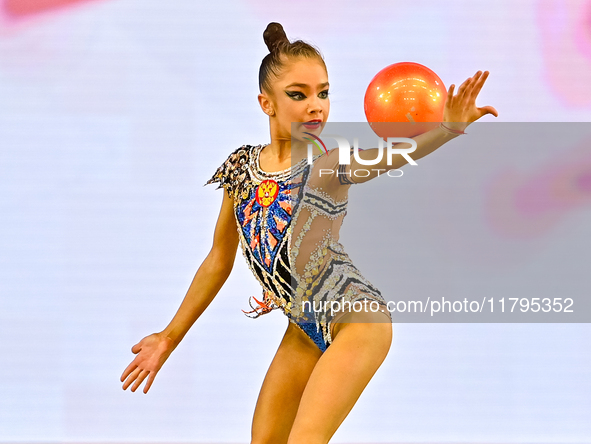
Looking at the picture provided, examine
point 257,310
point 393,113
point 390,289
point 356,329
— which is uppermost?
point 393,113

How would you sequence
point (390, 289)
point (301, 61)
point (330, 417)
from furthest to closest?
point (390, 289)
point (301, 61)
point (330, 417)

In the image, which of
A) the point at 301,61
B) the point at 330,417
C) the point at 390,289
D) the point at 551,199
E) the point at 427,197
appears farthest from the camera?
the point at 551,199

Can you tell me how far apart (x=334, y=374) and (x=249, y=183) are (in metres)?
0.58

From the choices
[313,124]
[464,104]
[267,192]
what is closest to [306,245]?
[267,192]

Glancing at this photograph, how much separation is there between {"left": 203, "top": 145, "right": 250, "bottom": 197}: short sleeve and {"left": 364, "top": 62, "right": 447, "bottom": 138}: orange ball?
0.41 metres

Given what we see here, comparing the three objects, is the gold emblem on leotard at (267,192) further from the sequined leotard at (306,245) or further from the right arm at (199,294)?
the right arm at (199,294)

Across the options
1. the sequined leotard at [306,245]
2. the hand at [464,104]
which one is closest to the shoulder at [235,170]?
the sequined leotard at [306,245]

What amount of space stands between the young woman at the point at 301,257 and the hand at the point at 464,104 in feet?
0.24

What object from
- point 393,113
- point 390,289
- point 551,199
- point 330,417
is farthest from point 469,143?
point 330,417

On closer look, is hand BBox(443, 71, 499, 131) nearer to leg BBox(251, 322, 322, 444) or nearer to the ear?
the ear

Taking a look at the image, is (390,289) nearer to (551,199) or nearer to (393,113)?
(393,113)

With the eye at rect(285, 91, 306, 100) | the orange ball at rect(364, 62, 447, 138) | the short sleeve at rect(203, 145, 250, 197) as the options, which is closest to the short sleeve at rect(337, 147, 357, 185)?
the orange ball at rect(364, 62, 447, 138)

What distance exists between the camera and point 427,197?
2471 mm

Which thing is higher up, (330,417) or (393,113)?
(393,113)
